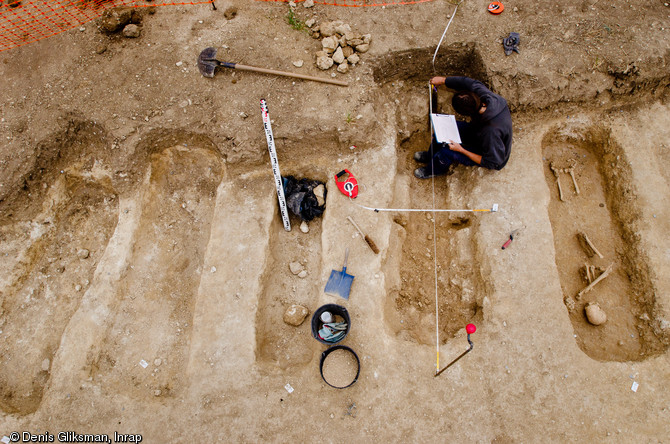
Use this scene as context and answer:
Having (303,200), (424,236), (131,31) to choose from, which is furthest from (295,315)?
(131,31)

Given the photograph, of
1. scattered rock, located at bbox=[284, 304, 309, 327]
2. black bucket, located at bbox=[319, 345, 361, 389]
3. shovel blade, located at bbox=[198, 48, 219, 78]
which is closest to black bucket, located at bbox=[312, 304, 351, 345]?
black bucket, located at bbox=[319, 345, 361, 389]

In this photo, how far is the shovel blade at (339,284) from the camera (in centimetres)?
430

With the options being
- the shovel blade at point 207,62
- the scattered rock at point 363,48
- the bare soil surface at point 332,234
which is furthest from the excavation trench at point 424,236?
the shovel blade at point 207,62

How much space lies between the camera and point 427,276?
15.8ft

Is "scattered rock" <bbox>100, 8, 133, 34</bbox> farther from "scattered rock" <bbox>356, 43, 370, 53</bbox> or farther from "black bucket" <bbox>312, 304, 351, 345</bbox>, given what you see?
"black bucket" <bbox>312, 304, 351, 345</bbox>

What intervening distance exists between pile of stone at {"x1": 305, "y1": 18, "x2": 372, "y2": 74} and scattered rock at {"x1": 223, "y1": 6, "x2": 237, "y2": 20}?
3.87 feet

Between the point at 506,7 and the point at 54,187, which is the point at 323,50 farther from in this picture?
the point at 54,187

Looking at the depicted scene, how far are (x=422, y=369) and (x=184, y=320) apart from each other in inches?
116

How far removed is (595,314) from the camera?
14.0ft

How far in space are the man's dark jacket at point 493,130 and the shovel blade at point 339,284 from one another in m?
2.23

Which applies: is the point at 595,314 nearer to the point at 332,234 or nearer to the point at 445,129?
the point at 445,129

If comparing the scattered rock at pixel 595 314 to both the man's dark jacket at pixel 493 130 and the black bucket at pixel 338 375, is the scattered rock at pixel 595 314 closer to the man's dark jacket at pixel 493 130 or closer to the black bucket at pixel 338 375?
the man's dark jacket at pixel 493 130

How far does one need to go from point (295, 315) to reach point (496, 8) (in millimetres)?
5420

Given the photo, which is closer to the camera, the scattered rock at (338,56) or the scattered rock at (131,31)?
the scattered rock at (338,56)
